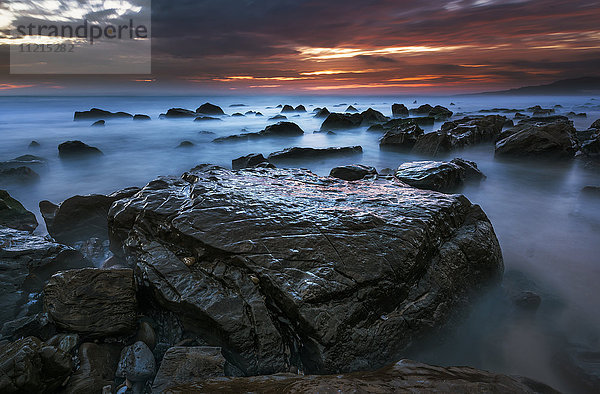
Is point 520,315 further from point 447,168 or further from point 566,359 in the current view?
point 447,168

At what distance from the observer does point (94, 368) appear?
260 centimetres

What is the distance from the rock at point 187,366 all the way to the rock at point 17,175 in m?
9.94

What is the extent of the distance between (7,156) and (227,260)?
17063 millimetres

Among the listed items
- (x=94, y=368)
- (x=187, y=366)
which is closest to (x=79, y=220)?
(x=94, y=368)

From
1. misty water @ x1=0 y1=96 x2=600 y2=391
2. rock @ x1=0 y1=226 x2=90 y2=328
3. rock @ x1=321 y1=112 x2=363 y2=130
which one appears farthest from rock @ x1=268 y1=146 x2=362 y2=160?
rock @ x1=321 y1=112 x2=363 y2=130

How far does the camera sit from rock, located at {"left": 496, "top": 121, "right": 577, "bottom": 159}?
11.3 m

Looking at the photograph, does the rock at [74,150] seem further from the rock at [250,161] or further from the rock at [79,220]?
the rock at [79,220]

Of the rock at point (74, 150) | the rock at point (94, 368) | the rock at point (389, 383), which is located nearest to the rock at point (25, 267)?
the rock at point (94, 368)

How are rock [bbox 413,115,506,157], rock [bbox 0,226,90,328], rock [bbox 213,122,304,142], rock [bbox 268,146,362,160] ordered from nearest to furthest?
1. rock [bbox 0,226,90,328]
2. rock [bbox 268,146,362,160]
3. rock [bbox 413,115,506,157]
4. rock [bbox 213,122,304,142]

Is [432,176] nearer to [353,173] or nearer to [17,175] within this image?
[353,173]

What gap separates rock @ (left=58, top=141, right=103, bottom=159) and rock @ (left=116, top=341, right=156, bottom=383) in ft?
44.2

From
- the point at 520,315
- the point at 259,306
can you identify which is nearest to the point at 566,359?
the point at 520,315

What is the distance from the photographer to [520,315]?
378 centimetres

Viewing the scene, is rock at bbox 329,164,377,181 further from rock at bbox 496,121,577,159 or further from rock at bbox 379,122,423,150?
rock at bbox 496,121,577,159
